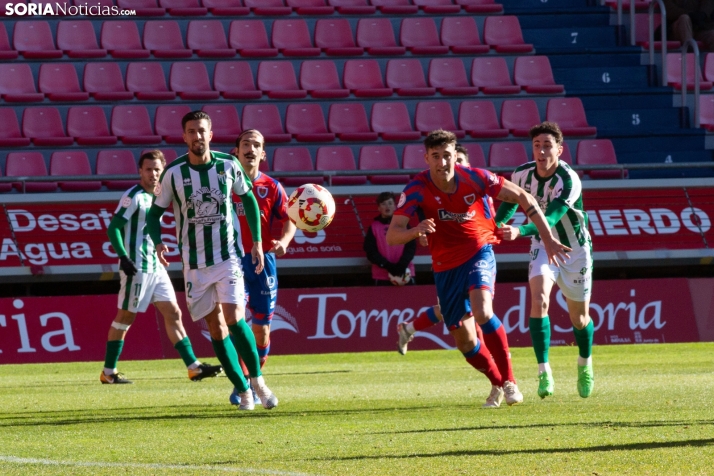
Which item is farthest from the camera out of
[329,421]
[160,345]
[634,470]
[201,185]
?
[160,345]

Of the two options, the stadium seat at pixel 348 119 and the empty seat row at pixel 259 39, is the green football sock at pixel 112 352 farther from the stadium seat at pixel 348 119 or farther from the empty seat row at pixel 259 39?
the empty seat row at pixel 259 39

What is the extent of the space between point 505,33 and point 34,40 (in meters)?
8.57

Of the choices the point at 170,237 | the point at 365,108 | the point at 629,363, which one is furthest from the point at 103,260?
the point at 629,363

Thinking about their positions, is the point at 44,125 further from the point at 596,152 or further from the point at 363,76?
the point at 596,152

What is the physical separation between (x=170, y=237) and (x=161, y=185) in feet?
25.7

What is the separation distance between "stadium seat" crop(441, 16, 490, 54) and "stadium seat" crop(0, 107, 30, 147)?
7.77 meters

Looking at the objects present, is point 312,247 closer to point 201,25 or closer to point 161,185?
point 201,25

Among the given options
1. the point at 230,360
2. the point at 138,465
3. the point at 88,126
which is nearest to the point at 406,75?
the point at 88,126

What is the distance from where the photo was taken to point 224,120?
18297mm

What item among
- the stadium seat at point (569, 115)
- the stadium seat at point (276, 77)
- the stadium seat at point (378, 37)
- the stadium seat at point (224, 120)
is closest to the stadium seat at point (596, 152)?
the stadium seat at point (569, 115)

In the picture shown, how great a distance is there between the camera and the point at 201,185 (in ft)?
25.1

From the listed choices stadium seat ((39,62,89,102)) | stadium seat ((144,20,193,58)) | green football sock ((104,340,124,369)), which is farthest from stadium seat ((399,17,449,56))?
green football sock ((104,340,124,369))

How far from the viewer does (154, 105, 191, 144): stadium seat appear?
18016 millimetres

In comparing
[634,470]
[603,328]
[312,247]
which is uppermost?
[634,470]
